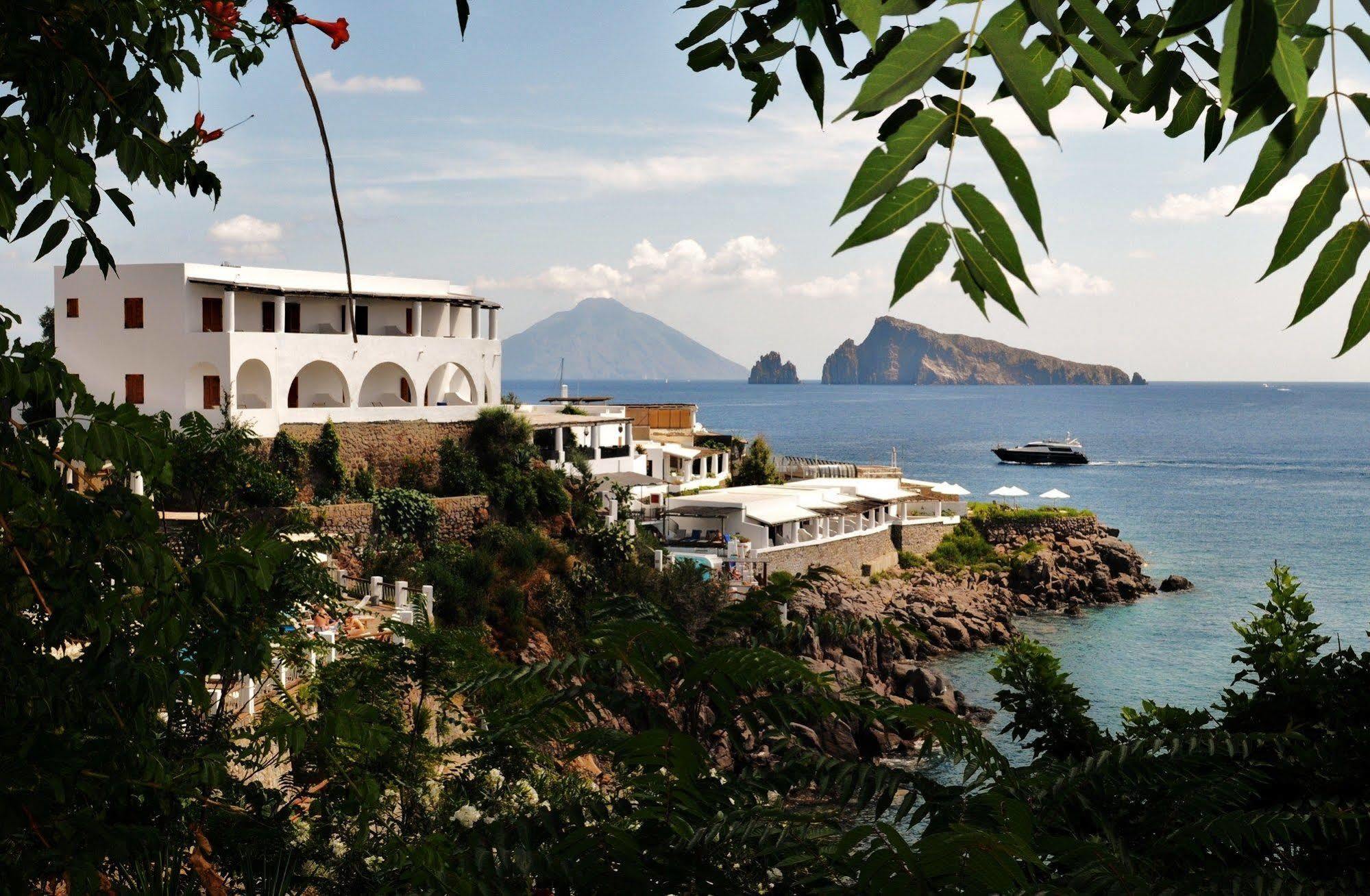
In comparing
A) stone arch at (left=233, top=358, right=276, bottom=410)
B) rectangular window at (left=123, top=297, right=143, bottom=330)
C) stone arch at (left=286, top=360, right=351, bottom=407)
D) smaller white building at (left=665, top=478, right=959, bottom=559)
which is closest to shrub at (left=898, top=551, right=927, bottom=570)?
smaller white building at (left=665, top=478, right=959, bottom=559)

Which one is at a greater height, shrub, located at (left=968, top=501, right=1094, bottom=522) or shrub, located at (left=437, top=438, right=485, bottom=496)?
A: shrub, located at (left=437, top=438, right=485, bottom=496)

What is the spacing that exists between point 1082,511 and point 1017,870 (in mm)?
41617

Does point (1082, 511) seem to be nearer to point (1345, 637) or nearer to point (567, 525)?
point (1345, 637)

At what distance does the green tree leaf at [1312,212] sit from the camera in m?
1.06

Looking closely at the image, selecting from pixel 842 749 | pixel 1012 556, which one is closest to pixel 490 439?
pixel 842 749

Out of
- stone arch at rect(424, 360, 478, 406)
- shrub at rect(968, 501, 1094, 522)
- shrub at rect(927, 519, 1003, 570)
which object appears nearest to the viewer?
stone arch at rect(424, 360, 478, 406)

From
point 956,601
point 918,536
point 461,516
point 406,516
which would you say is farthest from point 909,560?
point 406,516

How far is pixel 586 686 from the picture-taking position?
284cm

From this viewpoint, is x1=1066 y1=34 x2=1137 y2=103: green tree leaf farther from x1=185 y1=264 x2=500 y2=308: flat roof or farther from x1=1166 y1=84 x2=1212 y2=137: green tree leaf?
x1=185 y1=264 x2=500 y2=308: flat roof

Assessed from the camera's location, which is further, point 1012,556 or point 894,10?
point 1012,556

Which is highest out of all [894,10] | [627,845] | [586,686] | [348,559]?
[894,10]

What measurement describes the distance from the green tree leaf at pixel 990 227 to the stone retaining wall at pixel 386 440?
20.9 meters

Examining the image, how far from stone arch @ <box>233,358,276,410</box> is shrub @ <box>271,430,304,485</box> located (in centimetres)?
120

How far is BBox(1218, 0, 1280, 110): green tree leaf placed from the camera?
812 mm
